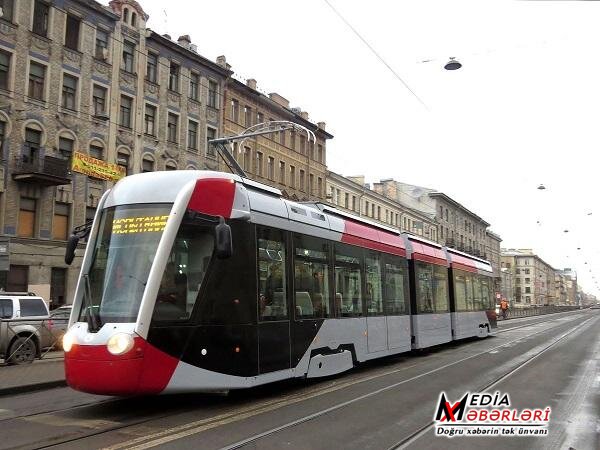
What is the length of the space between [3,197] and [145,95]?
10.9 m

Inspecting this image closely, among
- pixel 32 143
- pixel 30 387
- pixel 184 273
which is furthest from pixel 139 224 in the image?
pixel 32 143

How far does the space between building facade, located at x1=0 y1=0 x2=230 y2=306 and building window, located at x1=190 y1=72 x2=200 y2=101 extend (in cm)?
81

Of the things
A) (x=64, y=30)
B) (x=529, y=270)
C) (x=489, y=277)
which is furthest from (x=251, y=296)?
(x=529, y=270)

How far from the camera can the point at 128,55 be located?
3325 centimetres

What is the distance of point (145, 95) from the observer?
3400 cm

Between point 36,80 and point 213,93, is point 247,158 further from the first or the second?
point 36,80

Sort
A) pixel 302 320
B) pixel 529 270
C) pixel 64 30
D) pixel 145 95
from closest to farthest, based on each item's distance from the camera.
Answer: pixel 302 320
pixel 64 30
pixel 145 95
pixel 529 270

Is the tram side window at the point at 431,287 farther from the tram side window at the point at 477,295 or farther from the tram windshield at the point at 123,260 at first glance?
the tram windshield at the point at 123,260

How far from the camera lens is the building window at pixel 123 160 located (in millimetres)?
32156

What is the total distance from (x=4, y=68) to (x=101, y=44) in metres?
6.19

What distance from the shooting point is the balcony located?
2681cm

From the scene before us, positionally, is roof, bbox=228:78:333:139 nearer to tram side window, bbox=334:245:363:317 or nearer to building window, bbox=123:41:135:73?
building window, bbox=123:41:135:73

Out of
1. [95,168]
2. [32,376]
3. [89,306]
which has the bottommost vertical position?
[32,376]

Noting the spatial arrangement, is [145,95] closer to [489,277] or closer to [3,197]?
[3,197]
